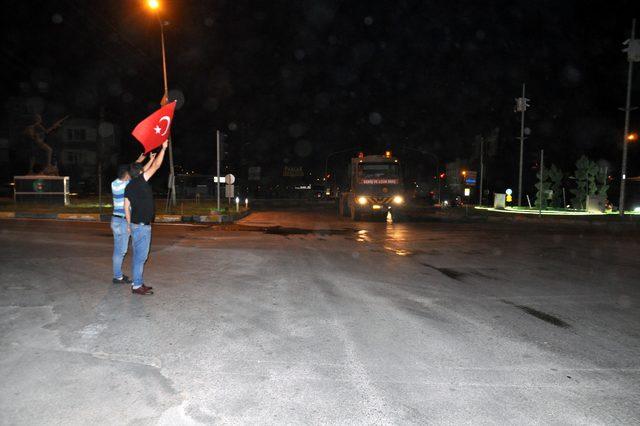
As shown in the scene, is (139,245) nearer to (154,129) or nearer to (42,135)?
(154,129)

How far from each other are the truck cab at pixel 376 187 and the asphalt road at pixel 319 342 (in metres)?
13.9

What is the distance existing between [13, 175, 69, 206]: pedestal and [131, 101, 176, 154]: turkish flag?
22754 mm

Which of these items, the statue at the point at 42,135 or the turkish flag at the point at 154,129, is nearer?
the turkish flag at the point at 154,129

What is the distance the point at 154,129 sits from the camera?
32.7ft

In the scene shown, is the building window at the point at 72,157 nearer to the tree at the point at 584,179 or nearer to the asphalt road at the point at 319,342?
the asphalt road at the point at 319,342

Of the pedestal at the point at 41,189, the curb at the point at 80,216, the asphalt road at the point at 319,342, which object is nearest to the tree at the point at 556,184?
the asphalt road at the point at 319,342

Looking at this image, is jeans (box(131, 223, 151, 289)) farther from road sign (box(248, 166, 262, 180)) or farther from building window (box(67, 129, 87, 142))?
road sign (box(248, 166, 262, 180))

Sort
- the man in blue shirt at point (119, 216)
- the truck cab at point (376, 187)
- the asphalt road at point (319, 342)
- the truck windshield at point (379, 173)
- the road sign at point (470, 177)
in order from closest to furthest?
the asphalt road at point (319, 342)
the man in blue shirt at point (119, 216)
the truck cab at point (376, 187)
the truck windshield at point (379, 173)
the road sign at point (470, 177)

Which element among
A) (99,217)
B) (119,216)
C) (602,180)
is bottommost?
(99,217)

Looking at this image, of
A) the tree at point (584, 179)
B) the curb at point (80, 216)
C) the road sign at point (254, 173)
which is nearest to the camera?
the curb at point (80, 216)

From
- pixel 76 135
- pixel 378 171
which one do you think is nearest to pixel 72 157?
pixel 76 135

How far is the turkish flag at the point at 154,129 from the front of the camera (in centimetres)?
971

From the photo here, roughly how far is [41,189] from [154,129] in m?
23.8

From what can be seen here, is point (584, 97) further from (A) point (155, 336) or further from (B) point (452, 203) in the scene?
(A) point (155, 336)
